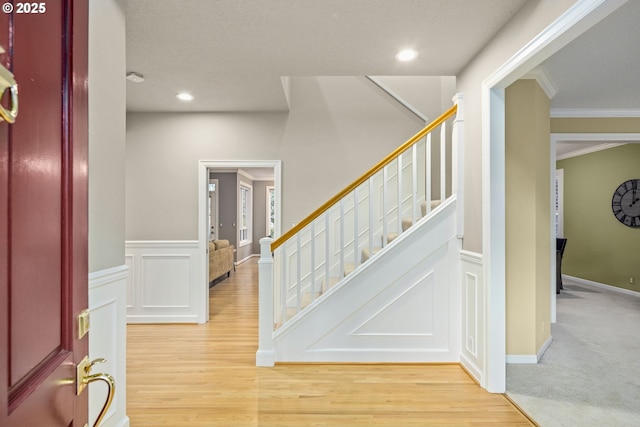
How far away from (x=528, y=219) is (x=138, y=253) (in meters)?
4.13

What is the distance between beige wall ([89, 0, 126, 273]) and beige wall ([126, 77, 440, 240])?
7.12ft

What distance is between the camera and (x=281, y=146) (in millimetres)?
3963

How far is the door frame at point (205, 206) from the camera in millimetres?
3854

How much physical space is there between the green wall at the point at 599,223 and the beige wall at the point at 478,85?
4.69 meters

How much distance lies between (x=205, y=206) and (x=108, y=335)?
2.38m

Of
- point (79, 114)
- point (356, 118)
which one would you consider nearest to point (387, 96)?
point (356, 118)

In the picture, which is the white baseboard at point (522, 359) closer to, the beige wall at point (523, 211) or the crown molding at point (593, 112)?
the beige wall at point (523, 211)

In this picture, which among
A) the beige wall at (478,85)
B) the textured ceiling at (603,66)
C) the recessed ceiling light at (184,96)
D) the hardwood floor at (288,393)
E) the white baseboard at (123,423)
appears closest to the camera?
the white baseboard at (123,423)

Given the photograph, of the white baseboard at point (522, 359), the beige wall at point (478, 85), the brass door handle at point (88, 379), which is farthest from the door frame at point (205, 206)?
the brass door handle at point (88, 379)

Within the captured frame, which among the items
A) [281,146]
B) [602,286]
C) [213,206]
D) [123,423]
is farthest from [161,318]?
[602,286]

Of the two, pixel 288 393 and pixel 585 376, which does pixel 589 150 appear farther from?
pixel 288 393

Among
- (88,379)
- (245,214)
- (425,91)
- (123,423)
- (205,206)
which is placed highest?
(425,91)

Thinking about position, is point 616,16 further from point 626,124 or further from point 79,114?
point 79,114

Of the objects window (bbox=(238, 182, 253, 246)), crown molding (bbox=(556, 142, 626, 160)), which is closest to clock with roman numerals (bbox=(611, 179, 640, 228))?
crown molding (bbox=(556, 142, 626, 160))
